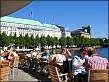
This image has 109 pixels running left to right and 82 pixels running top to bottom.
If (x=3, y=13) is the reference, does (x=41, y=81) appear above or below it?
below

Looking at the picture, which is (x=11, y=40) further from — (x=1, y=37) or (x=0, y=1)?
(x=0, y=1)

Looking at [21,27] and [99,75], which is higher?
[21,27]

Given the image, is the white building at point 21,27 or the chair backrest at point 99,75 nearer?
the chair backrest at point 99,75

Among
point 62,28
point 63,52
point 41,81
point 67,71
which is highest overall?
point 62,28

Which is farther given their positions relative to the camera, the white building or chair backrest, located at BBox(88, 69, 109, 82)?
the white building

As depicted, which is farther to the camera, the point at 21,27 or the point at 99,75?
the point at 21,27

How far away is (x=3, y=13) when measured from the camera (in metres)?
5.24

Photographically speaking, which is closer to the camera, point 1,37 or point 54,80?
point 54,80

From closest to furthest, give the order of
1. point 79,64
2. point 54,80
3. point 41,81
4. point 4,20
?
point 54,80 → point 79,64 → point 41,81 → point 4,20

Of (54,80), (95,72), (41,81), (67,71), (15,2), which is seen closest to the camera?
(95,72)

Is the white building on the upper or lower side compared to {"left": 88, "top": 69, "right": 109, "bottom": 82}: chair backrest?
upper

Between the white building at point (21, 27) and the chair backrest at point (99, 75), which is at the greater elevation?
the white building at point (21, 27)

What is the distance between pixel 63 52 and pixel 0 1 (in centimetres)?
388

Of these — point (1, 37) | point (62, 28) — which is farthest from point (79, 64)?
point (62, 28)
